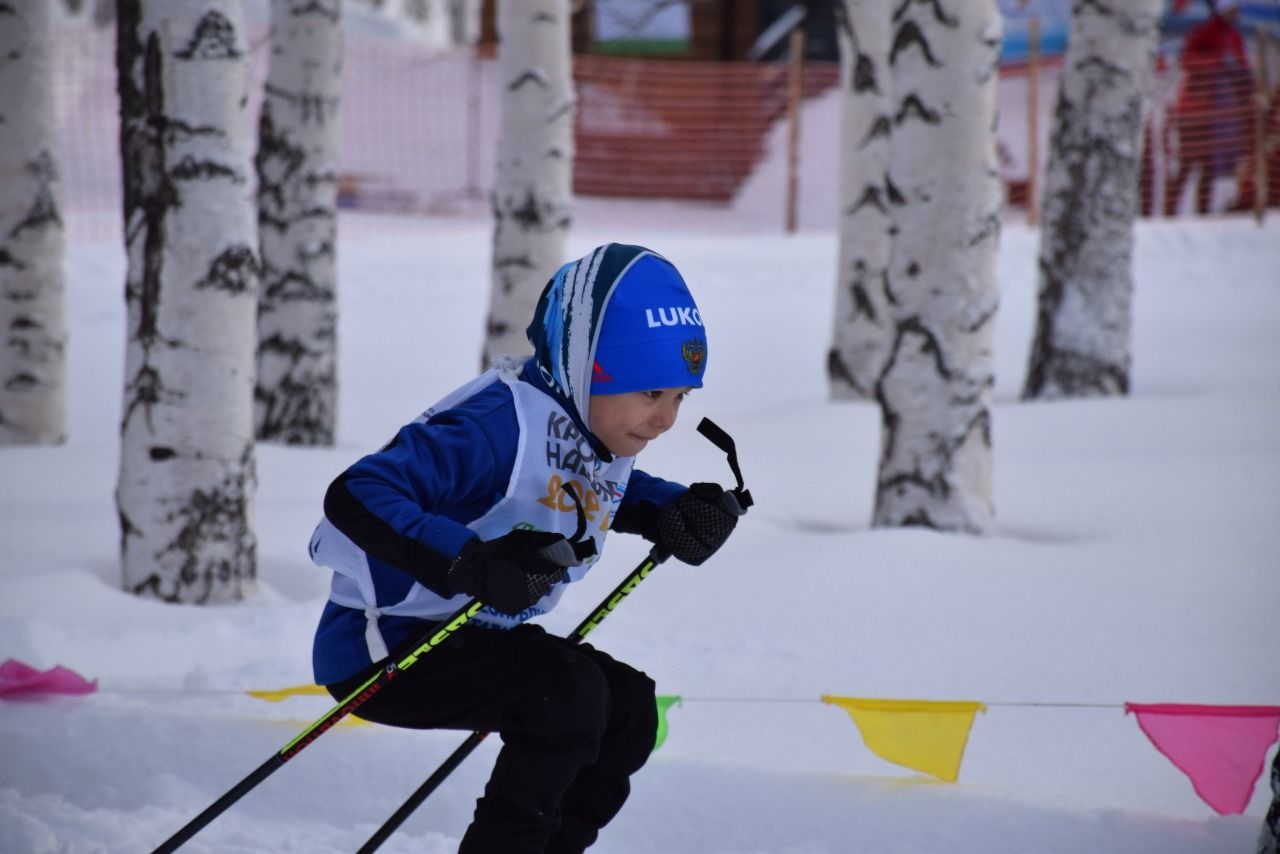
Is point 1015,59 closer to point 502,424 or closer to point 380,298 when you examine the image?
point 380,298

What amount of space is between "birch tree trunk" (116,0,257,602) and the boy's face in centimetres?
271

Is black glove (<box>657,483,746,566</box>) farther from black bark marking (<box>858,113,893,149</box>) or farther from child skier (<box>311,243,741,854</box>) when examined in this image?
black bark marking (<box>858,113,893,149</box>)

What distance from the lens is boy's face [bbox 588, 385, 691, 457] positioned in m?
2.99

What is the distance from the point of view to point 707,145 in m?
22.1

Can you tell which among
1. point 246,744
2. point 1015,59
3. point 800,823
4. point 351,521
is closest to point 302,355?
point 246,744

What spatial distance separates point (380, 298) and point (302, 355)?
20.6 feet

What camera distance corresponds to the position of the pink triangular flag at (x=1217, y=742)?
3.71 metres

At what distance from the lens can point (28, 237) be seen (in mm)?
8312

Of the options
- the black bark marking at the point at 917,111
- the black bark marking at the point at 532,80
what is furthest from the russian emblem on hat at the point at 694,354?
the black bark marking at the point at 532,80

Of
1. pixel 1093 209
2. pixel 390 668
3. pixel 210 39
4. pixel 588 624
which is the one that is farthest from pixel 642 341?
pixel 1093 209

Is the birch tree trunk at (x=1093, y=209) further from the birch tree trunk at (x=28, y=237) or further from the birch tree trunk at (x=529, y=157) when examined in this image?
the birch tree trunk at (x=28, y=237)

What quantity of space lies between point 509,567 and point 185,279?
3.15 meters

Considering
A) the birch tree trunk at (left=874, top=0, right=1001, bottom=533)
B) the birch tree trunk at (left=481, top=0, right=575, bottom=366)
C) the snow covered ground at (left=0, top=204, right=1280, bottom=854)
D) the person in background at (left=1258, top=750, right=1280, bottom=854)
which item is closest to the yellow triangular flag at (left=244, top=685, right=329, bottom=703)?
the snow covered ground at (left=0, top=204, right=1280, bottom=854)

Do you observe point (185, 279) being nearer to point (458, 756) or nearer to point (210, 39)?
point (210, 39)
